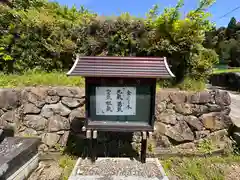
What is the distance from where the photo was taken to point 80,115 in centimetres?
364

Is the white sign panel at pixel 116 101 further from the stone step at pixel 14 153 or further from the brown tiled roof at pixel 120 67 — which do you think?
the stone step at pixel 14 153

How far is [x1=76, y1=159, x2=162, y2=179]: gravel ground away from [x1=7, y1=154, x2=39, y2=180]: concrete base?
79 cm

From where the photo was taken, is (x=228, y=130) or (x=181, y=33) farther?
(x=181, y=33)

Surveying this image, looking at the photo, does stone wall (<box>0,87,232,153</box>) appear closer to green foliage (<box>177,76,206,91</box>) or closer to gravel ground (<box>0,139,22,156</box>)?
green foliage (<box>177,76,206,91</box>)

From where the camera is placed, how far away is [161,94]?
144 inches

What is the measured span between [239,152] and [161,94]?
1.80 metres

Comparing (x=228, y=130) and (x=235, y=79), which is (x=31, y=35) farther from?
(x=235, y=79)

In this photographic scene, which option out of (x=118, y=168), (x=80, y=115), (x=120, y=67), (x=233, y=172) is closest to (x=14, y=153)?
(x=80, y=115)

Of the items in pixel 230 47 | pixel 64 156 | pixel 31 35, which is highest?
pixel 230 47

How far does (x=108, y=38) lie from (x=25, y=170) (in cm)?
319

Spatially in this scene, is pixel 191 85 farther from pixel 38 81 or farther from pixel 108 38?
pixel 38 81

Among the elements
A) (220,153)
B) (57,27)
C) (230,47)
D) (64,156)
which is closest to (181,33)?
(220,153)

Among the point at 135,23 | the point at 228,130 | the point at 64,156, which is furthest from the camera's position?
the point at 135,23

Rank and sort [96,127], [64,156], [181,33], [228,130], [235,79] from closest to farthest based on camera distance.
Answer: [96,127], [64,156], [228,130], [181,33], [235,79]
